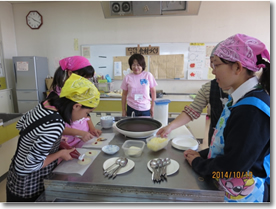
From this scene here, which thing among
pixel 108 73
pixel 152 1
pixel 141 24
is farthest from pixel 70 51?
pixel 152 1

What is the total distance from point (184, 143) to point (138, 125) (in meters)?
0.35

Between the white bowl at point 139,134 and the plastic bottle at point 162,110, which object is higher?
the plastic bottle at point 162,110

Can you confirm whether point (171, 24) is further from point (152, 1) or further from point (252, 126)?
point (252, 126)

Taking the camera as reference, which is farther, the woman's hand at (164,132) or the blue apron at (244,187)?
the woman's hand at (164,132)

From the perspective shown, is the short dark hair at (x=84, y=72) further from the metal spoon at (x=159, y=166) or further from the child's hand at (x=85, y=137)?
the metal spoon at (x=159, y=166)

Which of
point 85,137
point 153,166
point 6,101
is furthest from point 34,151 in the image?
point 6,101

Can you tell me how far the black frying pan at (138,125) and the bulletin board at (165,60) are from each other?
2492 millimetres

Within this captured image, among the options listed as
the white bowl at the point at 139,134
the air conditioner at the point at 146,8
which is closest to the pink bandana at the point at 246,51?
the white bowl at the point at 139,134

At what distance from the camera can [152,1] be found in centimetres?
268

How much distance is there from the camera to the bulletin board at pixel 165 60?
3.66m

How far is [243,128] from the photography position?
0.70 m

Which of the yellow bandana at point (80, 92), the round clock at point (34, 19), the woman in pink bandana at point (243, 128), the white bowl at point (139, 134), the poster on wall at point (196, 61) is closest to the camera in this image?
the woman in pink bandana at point (243, 128)

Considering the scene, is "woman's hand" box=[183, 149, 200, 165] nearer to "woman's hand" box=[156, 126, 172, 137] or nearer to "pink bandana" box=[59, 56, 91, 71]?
"woman's hand" box=[156, 126, 172, 137]

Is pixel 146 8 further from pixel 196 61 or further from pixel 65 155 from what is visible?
pixel 65 155
